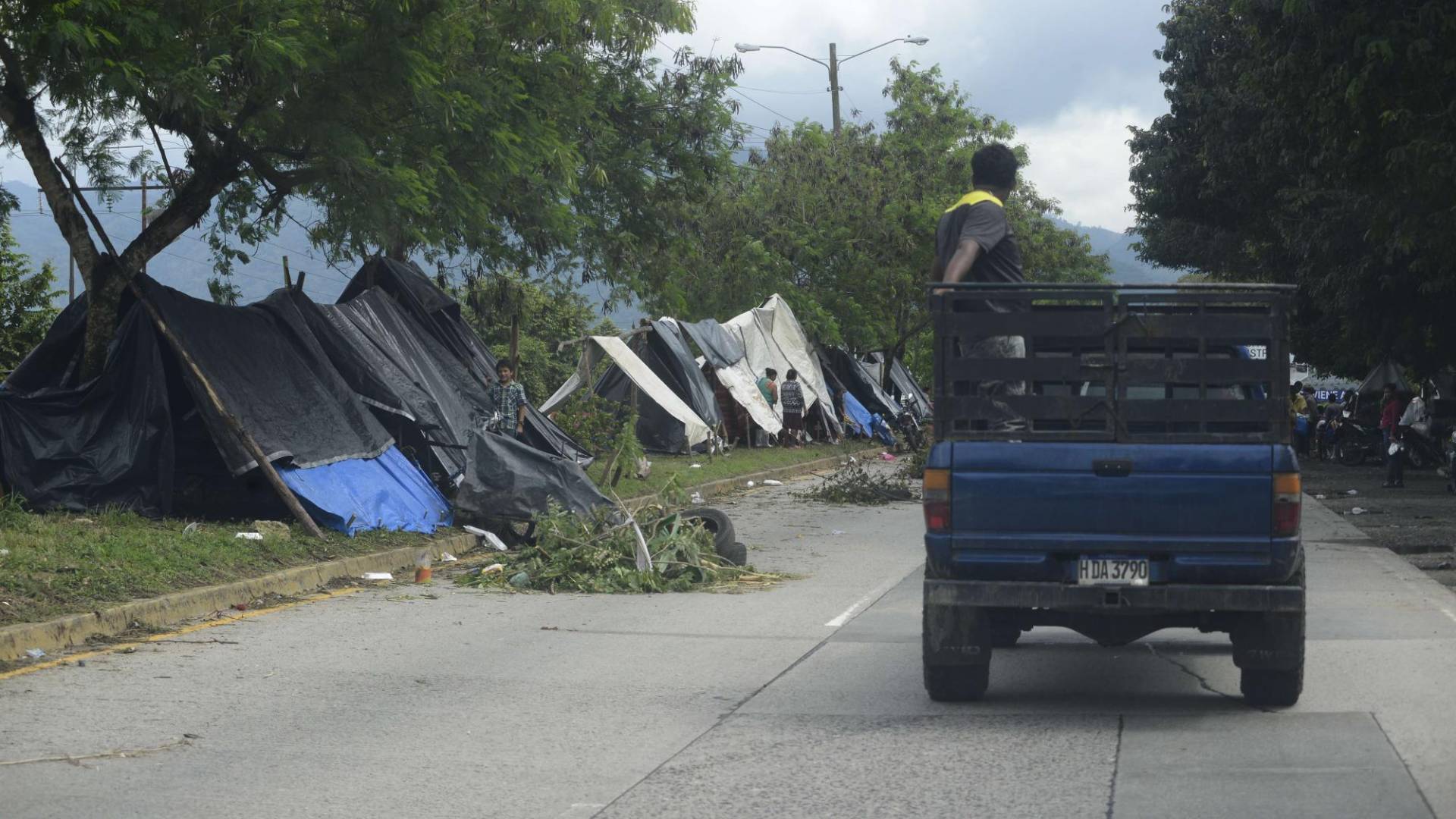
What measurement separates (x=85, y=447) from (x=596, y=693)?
8.47 m

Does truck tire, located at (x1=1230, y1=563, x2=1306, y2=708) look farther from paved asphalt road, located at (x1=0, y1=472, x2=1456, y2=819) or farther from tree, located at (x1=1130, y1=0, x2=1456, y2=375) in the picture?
tree, located at (x1=1130, y1=0, x2=1456, y2=375)

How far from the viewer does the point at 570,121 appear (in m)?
18.9

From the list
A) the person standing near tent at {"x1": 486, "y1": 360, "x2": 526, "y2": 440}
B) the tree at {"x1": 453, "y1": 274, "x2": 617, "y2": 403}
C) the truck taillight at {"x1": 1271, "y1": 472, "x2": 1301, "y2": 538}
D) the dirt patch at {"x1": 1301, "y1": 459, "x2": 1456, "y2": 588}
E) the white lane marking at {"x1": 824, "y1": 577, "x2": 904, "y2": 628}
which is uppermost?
the tree at {"x1": 453, "y1": 274, "x2": 617, "y2": 403}

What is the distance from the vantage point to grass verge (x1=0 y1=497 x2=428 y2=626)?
10058 mm

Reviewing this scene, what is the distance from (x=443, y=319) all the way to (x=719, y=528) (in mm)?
7087

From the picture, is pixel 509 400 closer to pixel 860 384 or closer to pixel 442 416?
pixel 442 416

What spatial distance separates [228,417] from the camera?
45.1 ft

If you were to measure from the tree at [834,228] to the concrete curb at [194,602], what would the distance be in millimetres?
25427

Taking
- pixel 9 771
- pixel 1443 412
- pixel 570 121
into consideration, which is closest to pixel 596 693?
pixel 9 771

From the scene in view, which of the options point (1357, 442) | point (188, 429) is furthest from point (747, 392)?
point (188, 429)

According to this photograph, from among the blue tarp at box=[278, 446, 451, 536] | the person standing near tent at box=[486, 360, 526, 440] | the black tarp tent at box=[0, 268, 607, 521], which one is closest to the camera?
the blue tarp at box=[278, 446, 451, 536]

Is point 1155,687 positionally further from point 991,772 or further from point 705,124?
point 705,124

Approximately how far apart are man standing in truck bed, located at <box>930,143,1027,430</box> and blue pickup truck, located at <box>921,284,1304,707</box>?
341 millimetres

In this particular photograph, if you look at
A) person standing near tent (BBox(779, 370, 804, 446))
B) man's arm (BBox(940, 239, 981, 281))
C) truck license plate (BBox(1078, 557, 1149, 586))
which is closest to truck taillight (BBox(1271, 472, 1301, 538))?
truck license plate (BBox(1078, 557, 1149, 586))
